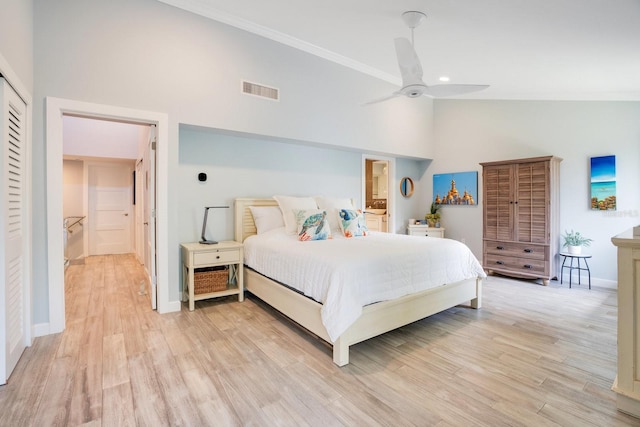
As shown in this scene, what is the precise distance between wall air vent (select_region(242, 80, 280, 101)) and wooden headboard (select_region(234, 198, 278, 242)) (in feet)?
4.23

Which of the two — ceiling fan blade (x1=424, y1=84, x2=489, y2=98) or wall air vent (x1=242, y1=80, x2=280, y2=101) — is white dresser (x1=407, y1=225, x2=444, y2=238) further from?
wall air vent (x1=242, y1=80, x2=280, y2=101)

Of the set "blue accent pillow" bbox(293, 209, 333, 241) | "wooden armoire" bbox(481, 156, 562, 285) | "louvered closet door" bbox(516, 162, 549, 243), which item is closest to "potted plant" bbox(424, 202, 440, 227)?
"wooden armoire" bbox(481, 156, 562, 285)

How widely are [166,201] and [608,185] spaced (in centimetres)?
556

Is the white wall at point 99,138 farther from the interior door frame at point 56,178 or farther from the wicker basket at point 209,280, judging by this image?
the wicker basket at point 209,280

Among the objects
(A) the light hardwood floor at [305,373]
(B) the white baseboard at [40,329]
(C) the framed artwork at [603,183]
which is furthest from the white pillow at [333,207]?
(C) the framed artwork at [603,183]

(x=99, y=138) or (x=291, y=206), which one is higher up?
(x=99, y=138)

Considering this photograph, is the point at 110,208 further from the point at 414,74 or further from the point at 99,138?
the point at 414,74

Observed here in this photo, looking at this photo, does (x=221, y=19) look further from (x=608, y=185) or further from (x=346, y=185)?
(x=608, y=185)

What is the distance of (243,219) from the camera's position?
402 cm

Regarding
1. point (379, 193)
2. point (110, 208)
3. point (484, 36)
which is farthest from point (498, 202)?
point (110, 208)

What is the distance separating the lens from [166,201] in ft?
10.6

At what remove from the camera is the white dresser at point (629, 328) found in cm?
173

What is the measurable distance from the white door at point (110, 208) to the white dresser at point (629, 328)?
814 centimetres

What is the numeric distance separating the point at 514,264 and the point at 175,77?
5083 millimetres
